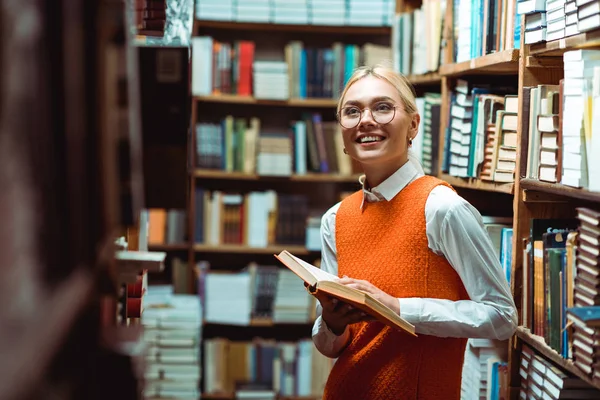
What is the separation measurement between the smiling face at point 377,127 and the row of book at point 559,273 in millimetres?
411

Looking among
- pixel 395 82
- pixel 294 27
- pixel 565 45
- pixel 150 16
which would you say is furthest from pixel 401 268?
pixel 294 27

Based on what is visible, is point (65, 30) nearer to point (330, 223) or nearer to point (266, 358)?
point (330, 223)

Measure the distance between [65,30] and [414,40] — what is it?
271 cm

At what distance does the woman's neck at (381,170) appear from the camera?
1.77 m

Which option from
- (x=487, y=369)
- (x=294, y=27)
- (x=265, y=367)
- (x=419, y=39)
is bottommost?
(x=265, y=367)

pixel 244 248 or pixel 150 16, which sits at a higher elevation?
pixel 150 16

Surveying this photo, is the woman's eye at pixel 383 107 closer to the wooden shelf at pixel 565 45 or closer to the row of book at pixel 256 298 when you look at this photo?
the wooden shelf at pixel 565 45

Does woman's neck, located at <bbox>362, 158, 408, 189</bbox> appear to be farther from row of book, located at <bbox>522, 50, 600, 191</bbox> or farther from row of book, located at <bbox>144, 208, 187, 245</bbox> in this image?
row of book, located at <bbox>144, 208, 187, 245</bbox>

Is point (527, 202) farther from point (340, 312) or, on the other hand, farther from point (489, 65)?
point (340, 312)

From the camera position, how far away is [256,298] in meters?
3.81

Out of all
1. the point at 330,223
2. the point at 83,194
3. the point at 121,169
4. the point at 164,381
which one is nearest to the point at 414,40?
the point at 330,223

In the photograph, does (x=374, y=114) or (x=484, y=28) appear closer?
(x=374, y=114)

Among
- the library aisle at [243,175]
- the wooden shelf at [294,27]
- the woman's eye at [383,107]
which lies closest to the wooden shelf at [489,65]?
the library aisle at [243,175]

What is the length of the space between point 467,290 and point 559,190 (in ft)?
1.03
